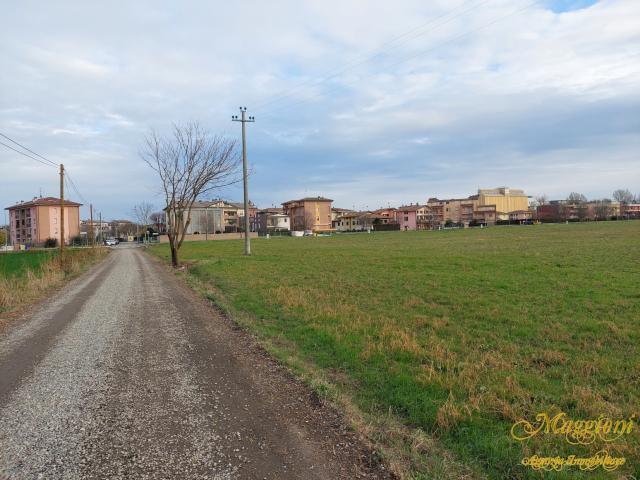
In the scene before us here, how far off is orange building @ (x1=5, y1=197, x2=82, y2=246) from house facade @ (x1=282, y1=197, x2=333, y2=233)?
66790mm

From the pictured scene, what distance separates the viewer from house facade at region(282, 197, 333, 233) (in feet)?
485

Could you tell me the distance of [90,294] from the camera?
16375 millimetres

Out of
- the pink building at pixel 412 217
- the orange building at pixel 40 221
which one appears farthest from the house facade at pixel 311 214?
the orange building at pixel 40 221

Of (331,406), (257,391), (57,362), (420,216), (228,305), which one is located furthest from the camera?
(420,216)

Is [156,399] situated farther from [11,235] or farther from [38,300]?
[11,235]

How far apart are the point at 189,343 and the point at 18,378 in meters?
2.75

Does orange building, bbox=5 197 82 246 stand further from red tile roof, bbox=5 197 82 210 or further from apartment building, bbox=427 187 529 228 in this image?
apartment building, bbox=427 187 529 228

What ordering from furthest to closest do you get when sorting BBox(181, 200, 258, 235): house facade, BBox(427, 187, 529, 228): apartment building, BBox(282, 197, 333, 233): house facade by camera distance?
BBox(427, 187, 529, 228): apartment building < BBox(282, 197, 333, 233): house facade < BBox(181, 200, 258, 235): house facade

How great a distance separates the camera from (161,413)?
4.86 meters

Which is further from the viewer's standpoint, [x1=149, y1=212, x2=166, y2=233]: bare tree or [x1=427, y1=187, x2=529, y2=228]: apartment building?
[x1=427, y1=187, x2=529, y2=228]: apartment building

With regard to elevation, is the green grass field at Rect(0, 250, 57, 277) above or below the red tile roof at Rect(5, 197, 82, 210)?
below

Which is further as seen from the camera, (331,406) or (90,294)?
(90,294)

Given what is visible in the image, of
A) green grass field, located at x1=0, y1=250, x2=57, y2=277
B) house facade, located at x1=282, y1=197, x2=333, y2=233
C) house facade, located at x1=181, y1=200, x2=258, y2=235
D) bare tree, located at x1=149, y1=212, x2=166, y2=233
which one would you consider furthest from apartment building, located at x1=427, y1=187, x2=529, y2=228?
green grass field, located at x1=0, y1=250, x2=57, y2=277

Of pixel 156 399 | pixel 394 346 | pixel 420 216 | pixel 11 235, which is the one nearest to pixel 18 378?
pixel 156 399
